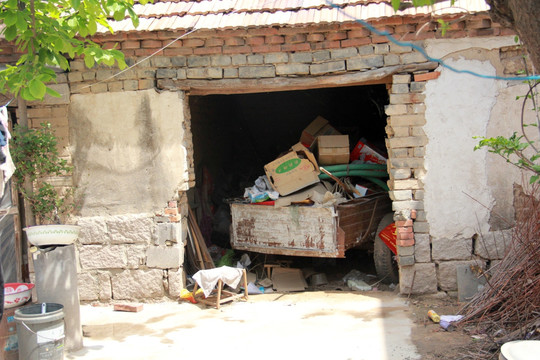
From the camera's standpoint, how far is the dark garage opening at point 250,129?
8875 mm

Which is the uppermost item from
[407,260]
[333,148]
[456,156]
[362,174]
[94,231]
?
[333,148]

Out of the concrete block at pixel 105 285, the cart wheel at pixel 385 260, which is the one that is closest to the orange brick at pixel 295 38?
the cart wheel at pixel 385 260

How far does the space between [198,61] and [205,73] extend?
172mm

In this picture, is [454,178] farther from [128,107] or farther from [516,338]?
[128,107]

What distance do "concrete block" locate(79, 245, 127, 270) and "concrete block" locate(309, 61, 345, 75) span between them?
330cm

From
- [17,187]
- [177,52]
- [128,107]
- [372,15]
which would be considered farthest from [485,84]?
[17,187]

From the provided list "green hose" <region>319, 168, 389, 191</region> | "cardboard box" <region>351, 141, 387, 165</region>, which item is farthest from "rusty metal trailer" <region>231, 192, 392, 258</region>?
"cardboard box" <region>351, 141, 387, 165</region>

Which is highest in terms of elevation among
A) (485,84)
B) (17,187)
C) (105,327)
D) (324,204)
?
(485,84)

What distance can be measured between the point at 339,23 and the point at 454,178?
229 cm

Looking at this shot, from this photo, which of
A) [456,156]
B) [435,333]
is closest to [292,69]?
[456,156]

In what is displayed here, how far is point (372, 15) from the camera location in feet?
19.3

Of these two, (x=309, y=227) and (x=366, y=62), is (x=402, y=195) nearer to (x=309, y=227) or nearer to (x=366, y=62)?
(x=309, y=227)

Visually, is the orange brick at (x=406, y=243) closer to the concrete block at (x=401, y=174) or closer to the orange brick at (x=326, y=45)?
the concrete block at (x=401, y=174)

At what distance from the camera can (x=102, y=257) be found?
666cm
